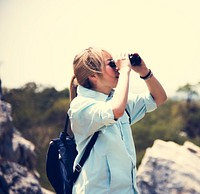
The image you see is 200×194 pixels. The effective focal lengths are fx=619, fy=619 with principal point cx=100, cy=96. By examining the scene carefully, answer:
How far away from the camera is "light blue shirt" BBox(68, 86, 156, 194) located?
2197 mm

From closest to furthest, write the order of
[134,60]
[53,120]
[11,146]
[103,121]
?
[103,121]
[134,60]
[11,146]
[53,120]

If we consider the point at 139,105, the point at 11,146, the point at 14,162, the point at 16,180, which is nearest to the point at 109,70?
the point at 139,105

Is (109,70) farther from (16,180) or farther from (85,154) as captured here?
(16,180)

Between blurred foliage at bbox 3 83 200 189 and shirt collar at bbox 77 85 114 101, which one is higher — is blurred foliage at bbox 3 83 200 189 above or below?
below

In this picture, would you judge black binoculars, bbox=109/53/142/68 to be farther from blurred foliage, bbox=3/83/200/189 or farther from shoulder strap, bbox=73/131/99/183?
blurred foliage, bbox=3/83/200/189

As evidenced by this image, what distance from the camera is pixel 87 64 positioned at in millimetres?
2322

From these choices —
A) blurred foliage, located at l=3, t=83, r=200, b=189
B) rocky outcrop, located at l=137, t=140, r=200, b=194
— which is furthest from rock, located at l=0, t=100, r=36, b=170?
blurred foliage, located at l=3, t=83, r=200, b=189

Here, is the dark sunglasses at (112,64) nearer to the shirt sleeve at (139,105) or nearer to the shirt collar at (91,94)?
the shirt collar at (91,94)

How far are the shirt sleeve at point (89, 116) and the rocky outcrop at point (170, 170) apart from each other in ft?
15.0

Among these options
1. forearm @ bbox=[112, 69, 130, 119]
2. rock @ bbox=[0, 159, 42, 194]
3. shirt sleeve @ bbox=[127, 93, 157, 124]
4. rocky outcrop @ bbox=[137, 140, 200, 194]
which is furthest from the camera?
rocky outcrop @ bbox=[137, 140, 200, 194]

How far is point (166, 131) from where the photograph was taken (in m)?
21.4

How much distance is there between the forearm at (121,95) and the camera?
219 centimetres

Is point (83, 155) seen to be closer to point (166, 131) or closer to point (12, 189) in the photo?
point (12, 189)

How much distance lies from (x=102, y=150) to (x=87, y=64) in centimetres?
34
